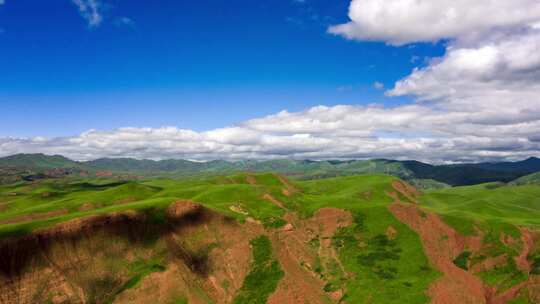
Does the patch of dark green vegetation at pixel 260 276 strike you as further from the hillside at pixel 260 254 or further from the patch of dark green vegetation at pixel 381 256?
the patch of dark green vegetation at pixel 381 256

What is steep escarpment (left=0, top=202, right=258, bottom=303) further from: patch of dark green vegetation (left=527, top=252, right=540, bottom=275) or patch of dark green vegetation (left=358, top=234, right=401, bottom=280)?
patch of dark green vegetation (left=527, top=252, right=540, bottom=275)

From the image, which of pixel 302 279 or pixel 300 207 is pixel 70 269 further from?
pixel 300 207

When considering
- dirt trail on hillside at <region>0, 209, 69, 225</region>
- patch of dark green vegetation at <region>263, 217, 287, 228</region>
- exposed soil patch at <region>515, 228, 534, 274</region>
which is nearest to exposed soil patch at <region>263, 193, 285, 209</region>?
patch of dark green vegetation at <region>263, 217, 287, 228</region>

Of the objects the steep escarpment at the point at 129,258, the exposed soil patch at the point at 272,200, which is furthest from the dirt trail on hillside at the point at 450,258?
the steep escarpment at the point at 129,258

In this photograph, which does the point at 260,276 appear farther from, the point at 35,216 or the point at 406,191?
the point at 406,191

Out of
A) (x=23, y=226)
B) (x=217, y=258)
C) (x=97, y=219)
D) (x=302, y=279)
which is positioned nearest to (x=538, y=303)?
(x=302, y=279)

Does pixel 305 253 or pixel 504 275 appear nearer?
pixel 504 275

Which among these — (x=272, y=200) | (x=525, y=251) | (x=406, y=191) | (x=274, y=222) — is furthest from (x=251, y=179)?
(x=525, y=251)
